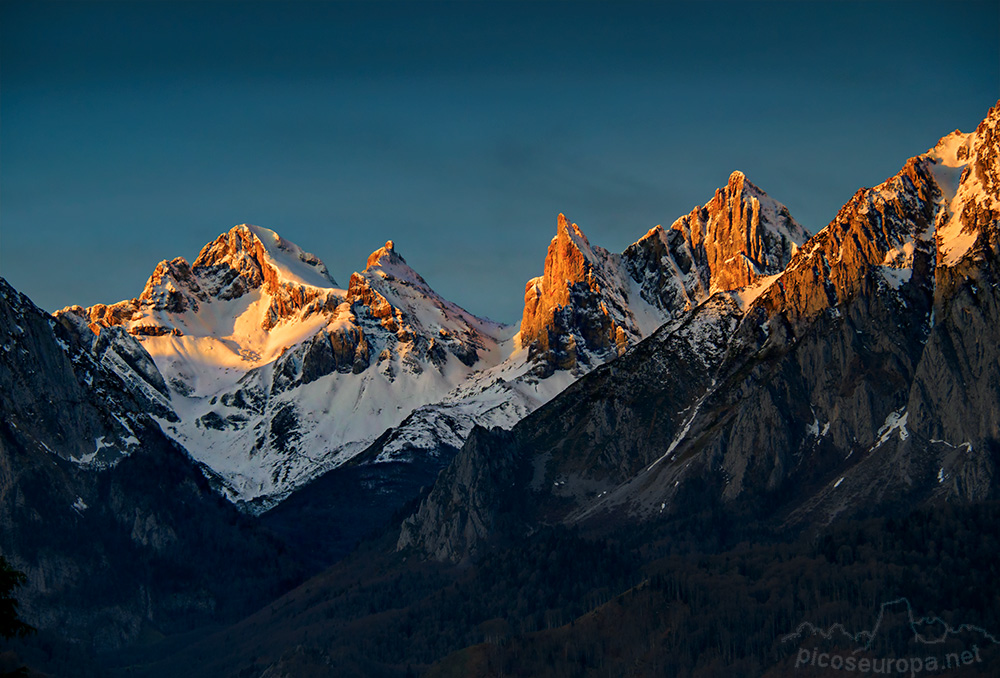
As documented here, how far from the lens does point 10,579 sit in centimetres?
9206

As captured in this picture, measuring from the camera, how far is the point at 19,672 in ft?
300

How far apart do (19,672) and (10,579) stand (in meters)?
5.48
